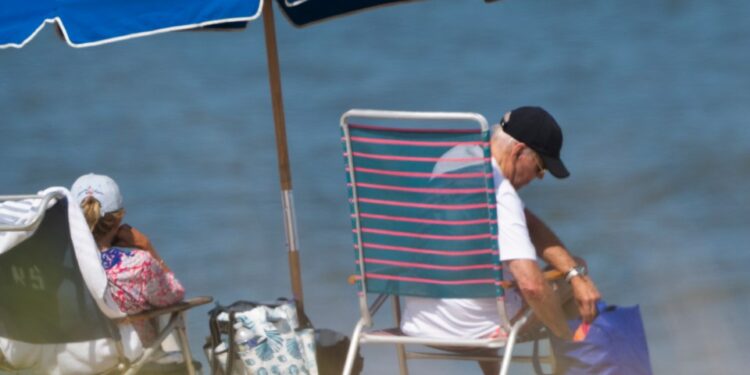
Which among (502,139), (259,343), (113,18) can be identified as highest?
(113,18)

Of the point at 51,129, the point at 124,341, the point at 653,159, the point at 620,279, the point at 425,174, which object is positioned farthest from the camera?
the point at 51,129

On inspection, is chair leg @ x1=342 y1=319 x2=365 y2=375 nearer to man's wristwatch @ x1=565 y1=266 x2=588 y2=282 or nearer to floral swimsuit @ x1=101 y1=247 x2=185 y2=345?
man's wristwatch @ x1=565 y1=266 x2=588 y2=282

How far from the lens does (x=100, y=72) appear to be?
9102mm

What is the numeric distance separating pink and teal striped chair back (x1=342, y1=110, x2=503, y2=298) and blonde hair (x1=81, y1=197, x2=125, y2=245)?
97cm

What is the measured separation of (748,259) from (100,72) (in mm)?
3813

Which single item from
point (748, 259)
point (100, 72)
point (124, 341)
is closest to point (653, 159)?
point (748, 259)

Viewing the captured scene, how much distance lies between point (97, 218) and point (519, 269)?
141 cm

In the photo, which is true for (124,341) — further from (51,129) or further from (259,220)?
(51,129)

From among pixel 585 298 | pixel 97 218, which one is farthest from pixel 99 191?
pixel 585 298

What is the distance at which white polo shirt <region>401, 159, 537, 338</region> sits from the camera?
13.8 feet

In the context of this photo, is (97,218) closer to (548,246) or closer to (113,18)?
(113,18)

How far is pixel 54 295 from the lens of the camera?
4.53m

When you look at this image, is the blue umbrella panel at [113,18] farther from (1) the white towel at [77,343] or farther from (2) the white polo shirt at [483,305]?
(2) the white polo shirt at [483,305]

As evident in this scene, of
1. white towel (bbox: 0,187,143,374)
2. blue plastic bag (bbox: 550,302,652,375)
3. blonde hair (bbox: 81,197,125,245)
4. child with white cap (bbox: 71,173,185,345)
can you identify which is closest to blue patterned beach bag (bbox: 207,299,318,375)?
child with white cap (bbox: 71,173,185,345)
